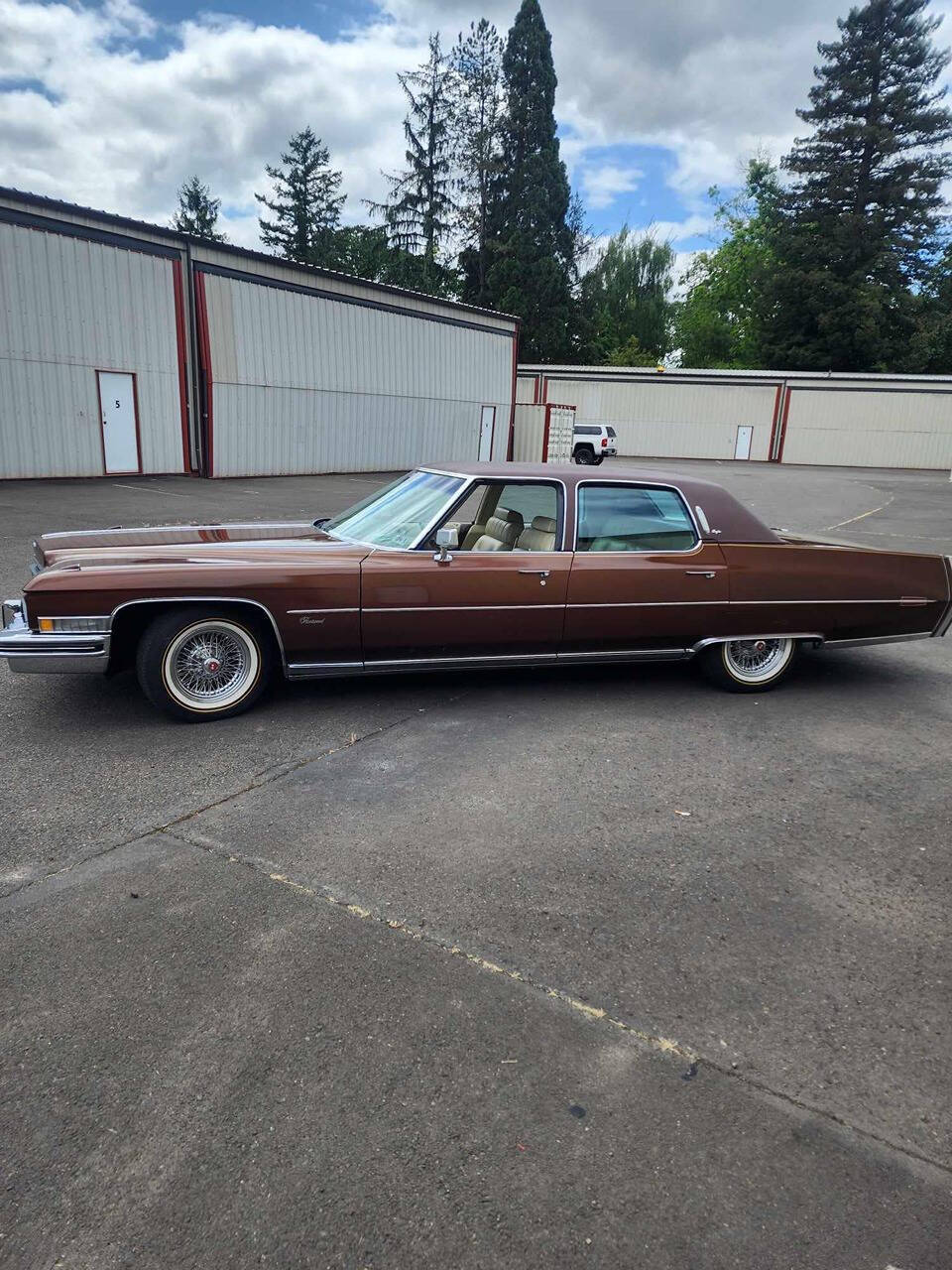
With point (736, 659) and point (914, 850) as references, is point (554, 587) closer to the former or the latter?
point (736, 659)

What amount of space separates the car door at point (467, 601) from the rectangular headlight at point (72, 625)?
4.44 feet

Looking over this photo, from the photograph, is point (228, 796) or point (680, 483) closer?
point (228, 796)

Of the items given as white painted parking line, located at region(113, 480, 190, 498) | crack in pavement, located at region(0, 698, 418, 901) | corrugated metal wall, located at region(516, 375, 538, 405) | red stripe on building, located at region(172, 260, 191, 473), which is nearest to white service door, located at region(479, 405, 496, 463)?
red stripe on building, located at region(172, 260, 191, 473)

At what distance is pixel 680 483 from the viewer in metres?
5.52

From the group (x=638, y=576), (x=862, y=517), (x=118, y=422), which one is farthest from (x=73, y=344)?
(x=862, y=517)

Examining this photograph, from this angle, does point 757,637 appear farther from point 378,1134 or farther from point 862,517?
point 862,517

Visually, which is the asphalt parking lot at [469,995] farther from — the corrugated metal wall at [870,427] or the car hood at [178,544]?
the corrugated metal wall at [870,427]

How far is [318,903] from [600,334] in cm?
5886

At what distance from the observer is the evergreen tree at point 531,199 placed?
4925 cm

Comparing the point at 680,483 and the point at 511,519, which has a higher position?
the point at 680,483

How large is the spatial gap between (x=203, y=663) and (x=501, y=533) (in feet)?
6.29

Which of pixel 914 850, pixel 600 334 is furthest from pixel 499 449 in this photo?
pixel 600 334

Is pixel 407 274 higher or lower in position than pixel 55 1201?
higher

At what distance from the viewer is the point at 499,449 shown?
2906 centimetres
